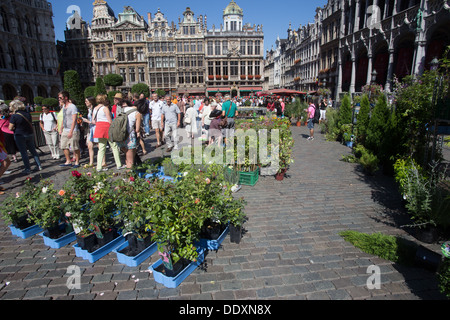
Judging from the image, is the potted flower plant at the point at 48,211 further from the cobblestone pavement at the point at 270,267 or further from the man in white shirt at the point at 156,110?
the man in white shirt at the point at 156,110

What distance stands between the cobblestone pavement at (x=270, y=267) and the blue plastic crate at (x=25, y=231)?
0.10 metres

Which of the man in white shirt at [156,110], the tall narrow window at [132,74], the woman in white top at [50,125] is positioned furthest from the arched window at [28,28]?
the man in white shirt at [156,110]

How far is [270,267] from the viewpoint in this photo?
3219 millimetres

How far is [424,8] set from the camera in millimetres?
17250

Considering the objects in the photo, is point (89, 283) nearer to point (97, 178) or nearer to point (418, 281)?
point (97, 178)

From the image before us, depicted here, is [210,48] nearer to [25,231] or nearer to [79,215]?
[25,231]

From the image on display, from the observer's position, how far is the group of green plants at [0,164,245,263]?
278 centimetres

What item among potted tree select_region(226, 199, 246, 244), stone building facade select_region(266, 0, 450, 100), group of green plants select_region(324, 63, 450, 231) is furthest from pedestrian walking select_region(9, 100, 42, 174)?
stone building facade select_region(266, 0, 450, 100)

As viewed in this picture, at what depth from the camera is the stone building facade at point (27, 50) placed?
31.9 meters

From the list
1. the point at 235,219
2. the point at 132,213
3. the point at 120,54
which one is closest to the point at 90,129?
the point at 132,213

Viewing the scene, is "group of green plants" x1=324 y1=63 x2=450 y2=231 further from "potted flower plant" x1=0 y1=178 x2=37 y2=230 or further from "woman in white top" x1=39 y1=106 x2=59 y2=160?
"woman in white top" x1=39 y1=106 x2=59 y2=160
